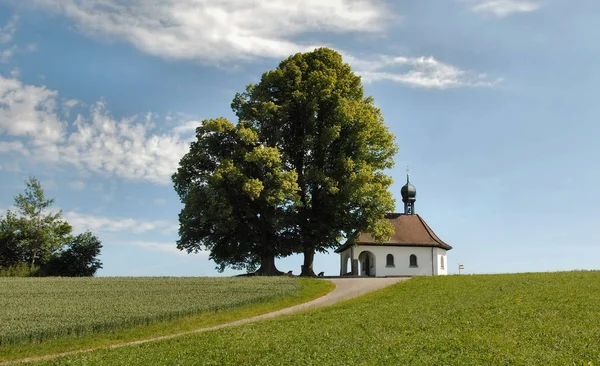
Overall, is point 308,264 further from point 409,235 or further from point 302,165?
point 409,235

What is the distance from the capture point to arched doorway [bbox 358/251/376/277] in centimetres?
4872

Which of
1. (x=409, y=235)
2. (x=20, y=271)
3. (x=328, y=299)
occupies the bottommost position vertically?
(x=328, y=299)

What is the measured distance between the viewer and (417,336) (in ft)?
59.4

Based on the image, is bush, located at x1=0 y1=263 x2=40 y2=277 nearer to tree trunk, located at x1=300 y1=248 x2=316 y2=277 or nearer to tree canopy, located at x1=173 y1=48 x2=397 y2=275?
tree canopy, located at x1=173 y1=48 x2=397 y2=275

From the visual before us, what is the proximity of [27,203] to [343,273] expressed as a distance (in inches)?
1141

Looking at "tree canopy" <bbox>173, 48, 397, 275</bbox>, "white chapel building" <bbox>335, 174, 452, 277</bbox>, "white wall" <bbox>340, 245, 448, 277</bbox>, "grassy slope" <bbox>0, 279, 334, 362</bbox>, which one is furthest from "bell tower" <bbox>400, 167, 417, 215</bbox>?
"grassy slope" <bbox>0, 279, 334, 362</bbox>

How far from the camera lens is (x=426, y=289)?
30250 mm

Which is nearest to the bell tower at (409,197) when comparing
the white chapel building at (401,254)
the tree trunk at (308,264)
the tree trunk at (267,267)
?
the white chapel building at (401,254)

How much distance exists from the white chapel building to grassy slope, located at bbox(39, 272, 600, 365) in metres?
20.8

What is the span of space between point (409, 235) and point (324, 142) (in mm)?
13190

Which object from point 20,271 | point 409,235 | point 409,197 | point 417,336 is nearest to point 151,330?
point 417,336

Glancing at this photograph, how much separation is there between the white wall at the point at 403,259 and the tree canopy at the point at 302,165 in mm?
4916

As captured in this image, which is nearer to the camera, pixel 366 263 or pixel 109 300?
pixel 109 300

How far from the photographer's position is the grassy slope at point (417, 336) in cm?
1588
